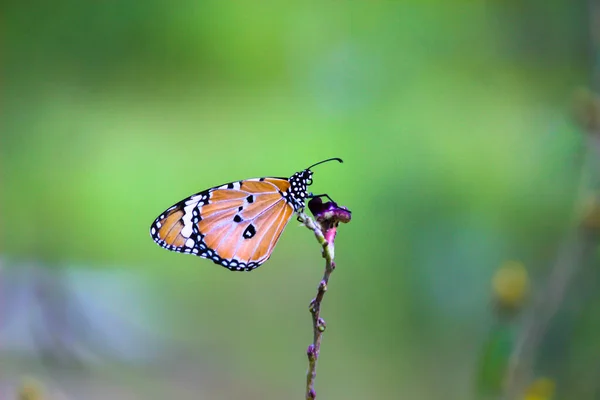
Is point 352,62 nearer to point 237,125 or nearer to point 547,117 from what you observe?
point 237,125

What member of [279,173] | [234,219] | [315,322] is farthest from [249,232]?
[279,173]

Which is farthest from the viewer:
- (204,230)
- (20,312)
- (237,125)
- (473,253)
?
(237,125)

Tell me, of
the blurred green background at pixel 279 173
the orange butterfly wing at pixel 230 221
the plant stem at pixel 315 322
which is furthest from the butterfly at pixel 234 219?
the blurred green background at pixel 279 173

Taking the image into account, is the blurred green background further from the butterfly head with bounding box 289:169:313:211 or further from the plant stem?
the plant stem

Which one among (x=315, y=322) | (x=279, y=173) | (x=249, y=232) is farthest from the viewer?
(x=279, y=173)

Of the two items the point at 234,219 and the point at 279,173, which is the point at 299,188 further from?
the point at 279,173

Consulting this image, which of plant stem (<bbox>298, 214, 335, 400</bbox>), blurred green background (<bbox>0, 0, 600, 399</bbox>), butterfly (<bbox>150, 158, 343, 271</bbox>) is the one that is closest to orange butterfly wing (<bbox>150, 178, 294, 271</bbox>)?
butterfly (<bbox>150, 158, 343, 271</bbox>)

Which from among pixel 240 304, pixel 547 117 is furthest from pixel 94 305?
pixel 547 117
